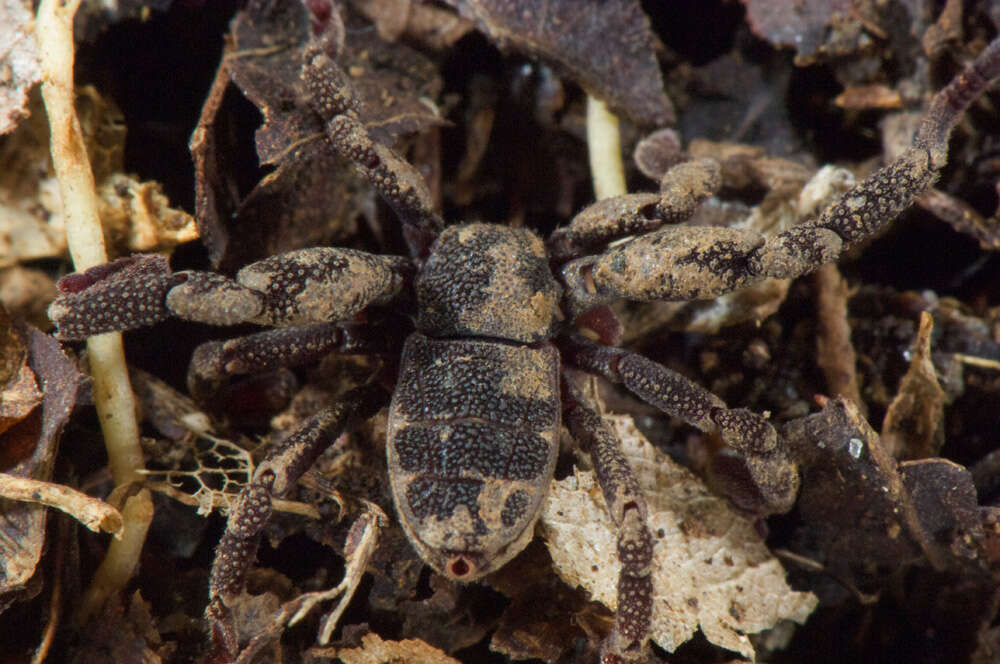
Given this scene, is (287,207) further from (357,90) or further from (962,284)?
(962,284)

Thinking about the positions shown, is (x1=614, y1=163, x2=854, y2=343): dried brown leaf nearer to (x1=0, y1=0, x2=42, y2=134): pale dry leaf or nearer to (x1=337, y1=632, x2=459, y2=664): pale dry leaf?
(x1=337, y1=632, x2=459, y2=664): pale dry leaf

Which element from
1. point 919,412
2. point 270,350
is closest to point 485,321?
point 270,350

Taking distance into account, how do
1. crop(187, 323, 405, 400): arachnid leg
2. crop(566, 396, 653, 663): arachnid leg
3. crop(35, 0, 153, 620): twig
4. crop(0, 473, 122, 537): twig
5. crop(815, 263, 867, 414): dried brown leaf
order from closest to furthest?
crop(0, 473, 122, 537): twig → crop(566, 396, 653, 663): arachnid leg → crop(35, 0, 153, 620): twig → crop(187, 323, 405, 400): arachnid leg → crop(815, 263, 867, 414): dried brown leaf

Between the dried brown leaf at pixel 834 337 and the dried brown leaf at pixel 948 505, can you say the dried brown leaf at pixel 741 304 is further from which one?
the dried brown leaf at pixel 948 505

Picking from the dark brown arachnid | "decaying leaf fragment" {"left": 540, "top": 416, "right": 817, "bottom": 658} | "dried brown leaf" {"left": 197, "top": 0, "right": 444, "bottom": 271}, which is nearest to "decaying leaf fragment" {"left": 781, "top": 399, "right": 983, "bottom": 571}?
the dark brown arachnid

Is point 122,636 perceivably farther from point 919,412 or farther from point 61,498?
point 919,412
